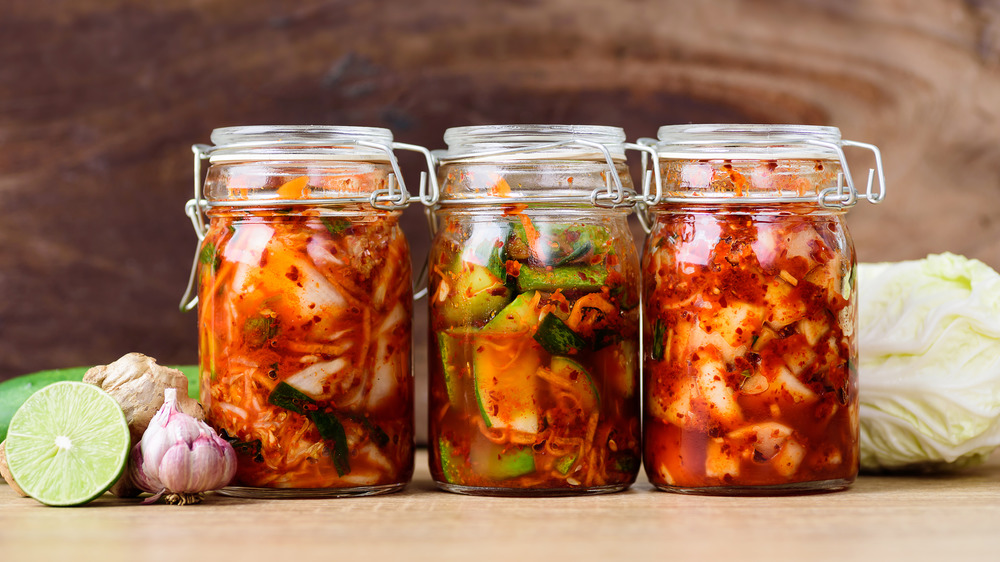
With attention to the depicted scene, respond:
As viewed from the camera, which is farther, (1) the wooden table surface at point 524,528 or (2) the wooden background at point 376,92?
(2) the wooden background at point 376,92

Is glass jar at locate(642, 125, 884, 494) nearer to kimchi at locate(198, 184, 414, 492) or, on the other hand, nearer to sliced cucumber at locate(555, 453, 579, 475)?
sliced cucumber at locate(555, 453, 579, 475)

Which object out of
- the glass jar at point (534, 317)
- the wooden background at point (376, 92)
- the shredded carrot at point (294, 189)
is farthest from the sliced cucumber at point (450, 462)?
the wooden background at point (376, 92)

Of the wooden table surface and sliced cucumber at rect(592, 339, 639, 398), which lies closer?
the wooden table surface

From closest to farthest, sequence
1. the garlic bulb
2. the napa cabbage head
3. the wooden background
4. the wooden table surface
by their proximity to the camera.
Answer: the wooden table surface
the garlic bulb
the napa cabbage head
the wooden background

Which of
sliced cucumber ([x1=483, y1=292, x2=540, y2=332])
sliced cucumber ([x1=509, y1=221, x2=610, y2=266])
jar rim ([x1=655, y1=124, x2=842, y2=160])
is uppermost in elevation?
jar rim ([x1=655, y1=124, x2=842, y2=160])

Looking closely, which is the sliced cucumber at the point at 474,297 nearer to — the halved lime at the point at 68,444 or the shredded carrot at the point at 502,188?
the shredded carrot at the point at 502,188

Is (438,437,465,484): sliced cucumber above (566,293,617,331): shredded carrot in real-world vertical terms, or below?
below

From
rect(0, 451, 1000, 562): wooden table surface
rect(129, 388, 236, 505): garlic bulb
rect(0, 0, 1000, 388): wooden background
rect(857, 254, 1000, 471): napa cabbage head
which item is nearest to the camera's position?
rect(0, 451, 1000, 562): wooden table surface

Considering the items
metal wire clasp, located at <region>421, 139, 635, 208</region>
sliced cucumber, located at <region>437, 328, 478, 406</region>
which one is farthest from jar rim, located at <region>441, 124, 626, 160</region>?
sliced cucumber, located at <region>437, 328, 478, 406</region>
